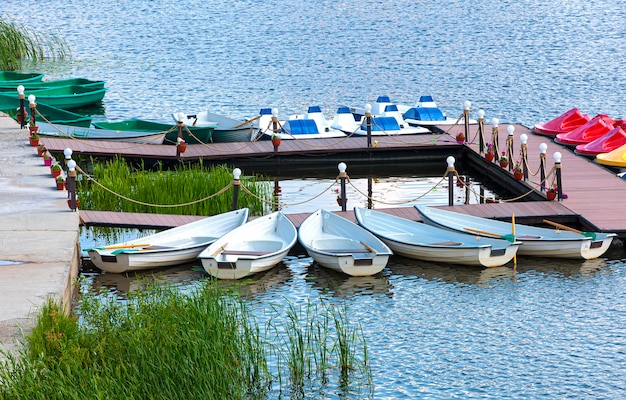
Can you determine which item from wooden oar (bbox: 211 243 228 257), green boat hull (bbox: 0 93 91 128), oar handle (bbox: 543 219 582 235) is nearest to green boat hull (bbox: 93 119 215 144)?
green boat hull (bbox: 0 93 91 128)

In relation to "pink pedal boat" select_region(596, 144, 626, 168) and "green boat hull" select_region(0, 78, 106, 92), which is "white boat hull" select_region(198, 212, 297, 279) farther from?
"green boat hull" select_region(0, 78, 106, 92)

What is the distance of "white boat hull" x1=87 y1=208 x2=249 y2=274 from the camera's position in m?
17.3

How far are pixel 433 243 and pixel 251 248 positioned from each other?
3.04 metres

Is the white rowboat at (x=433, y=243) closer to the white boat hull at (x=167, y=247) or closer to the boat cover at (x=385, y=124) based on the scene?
the white boat hull at (x=167, y=247)

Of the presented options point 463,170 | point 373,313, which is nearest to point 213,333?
point 373,313

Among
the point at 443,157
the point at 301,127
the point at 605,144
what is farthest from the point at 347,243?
the point at 301,127

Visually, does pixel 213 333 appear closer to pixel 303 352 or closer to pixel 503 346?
pixel 303 352

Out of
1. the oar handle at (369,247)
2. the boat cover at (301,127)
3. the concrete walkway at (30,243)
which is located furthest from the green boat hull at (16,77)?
the oar handle at (369,247)

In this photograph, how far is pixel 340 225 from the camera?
61.0 ft

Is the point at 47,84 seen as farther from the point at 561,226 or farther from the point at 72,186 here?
the point at 561,226

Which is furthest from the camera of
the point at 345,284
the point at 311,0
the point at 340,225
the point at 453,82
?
the point at 311,0

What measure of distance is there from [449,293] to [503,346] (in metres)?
2.26

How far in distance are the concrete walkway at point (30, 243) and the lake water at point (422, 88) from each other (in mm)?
1252

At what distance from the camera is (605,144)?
24234 mm
